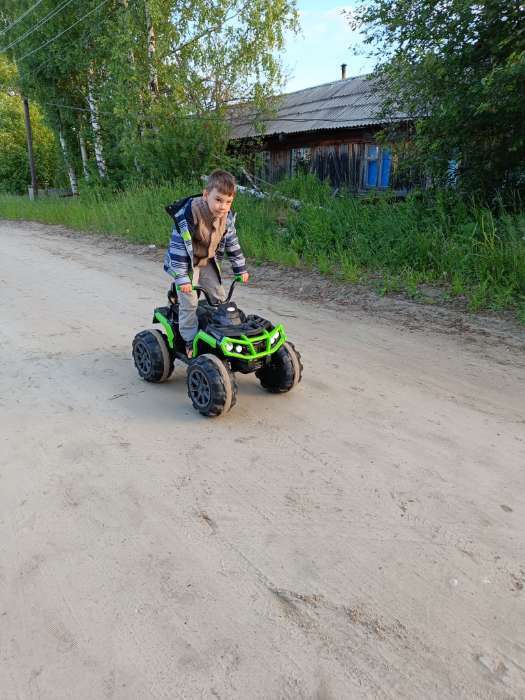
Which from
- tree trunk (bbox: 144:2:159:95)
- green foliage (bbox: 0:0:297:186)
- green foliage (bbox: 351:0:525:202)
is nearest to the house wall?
green foliage (bbox: 0:0:297:186)

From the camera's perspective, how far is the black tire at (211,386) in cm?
387

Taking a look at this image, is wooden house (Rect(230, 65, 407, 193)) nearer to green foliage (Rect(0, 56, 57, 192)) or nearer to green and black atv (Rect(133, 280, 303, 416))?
green and black atv (Rect(133, 280, 303, 416))

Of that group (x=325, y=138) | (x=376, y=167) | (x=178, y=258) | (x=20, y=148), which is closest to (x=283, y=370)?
(x=178, y=258)

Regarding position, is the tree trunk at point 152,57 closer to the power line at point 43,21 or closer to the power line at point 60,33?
the power line at point 60,33

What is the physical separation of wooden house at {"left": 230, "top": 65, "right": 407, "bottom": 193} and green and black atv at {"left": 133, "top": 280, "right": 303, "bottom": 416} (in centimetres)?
1337

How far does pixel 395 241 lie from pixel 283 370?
5080mm

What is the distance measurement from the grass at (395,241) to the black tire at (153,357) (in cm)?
383

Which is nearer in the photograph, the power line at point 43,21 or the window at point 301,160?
the power line at point 43,21

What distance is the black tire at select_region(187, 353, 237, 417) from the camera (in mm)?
3873

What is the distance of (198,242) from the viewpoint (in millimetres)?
4344

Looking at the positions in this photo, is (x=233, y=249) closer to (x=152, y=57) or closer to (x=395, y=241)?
(x=395, y=241)

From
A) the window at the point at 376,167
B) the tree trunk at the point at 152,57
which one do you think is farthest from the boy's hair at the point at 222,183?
the tree trunk at the point at 152,57

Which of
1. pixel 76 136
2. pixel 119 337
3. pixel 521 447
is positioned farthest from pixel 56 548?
pixel 76 136

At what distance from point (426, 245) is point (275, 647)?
691 cm
